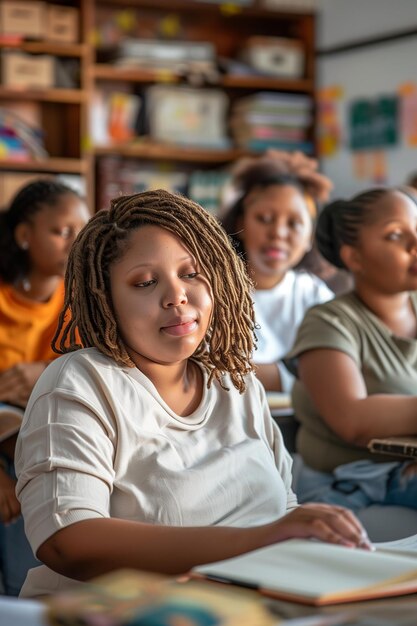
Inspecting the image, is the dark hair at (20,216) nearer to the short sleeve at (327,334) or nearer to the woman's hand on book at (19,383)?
the woman's hand on book at (19,383)

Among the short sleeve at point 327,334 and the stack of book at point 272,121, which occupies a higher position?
the stack of book at point 272,121

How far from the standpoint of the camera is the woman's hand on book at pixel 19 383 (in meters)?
2.16

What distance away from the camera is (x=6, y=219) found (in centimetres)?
273

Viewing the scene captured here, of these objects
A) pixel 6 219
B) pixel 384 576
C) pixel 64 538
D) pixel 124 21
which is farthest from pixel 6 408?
pixel 124 21

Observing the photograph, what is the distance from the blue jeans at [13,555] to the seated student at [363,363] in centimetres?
55

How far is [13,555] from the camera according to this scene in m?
2.13

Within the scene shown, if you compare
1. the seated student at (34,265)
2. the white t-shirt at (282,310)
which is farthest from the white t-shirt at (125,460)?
the white t-shirt at (282,310)

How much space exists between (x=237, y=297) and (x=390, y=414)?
0.62 meters

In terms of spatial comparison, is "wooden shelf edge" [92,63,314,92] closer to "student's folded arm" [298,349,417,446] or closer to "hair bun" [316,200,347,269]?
"hair bun" [316,200,347,269]

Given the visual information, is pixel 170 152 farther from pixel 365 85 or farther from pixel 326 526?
pixel 326 526

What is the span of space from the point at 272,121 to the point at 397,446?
3.88 m

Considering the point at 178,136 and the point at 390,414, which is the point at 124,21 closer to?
the point at 178,136

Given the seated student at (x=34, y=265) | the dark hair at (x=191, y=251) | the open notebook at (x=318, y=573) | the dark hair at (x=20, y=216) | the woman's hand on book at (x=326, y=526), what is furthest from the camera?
the dark hair at (x=20, y=216)

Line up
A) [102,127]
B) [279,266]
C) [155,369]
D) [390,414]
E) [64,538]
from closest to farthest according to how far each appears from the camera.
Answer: [64,538] → [155,369] → [390,414] → [279,266] → [102,127]
